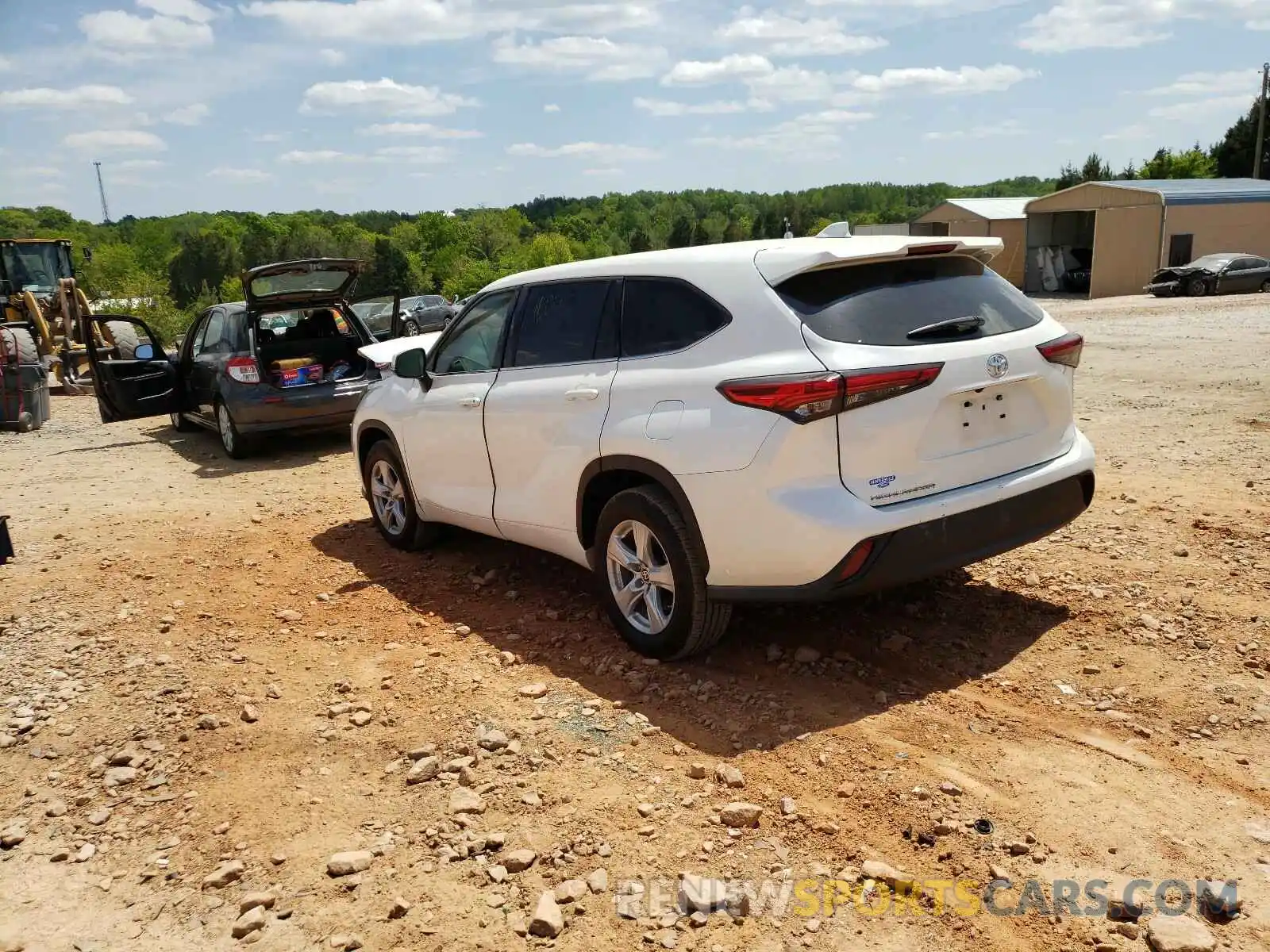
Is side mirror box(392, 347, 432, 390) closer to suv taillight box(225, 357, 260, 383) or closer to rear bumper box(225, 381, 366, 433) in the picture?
rear bumper box(225, 381, 366, 433)

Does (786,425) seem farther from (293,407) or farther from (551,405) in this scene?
(293,407)

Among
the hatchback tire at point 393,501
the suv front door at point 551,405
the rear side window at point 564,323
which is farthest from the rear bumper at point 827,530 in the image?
the hatchback tire at point 393,501

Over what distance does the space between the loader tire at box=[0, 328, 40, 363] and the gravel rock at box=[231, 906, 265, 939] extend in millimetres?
12274

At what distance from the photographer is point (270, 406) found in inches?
401

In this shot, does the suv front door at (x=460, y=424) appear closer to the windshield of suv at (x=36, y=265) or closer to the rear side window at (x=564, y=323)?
the rear side window at (x=564, y=323)

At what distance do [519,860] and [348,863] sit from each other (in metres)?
0.56

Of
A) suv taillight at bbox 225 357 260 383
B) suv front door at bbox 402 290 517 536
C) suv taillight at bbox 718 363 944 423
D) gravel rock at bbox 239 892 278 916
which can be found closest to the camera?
gravel rock at bbox 239 892 278 916

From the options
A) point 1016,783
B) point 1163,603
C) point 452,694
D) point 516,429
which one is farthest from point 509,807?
point 1163,603

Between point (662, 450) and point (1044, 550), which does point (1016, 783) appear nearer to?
point (662, 450)

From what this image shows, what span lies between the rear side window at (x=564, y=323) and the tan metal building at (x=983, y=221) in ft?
113

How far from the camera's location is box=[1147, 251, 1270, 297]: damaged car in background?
29.5 metres

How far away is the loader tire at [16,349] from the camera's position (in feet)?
42.1

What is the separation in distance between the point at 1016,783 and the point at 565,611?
8.39 ft

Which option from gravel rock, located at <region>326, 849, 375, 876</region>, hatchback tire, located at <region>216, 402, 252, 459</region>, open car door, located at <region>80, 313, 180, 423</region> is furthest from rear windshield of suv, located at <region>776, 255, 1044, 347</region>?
open car door, located at <region>80, 313, 180, 423</region>
